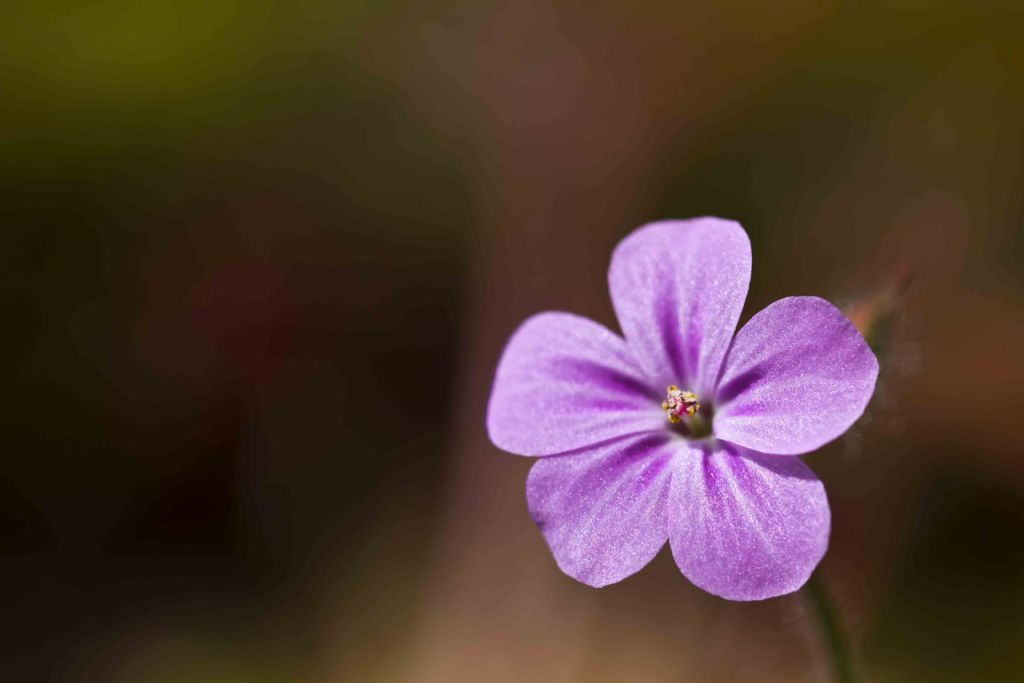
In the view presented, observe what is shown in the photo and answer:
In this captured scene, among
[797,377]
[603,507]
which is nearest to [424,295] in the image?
[603,507]

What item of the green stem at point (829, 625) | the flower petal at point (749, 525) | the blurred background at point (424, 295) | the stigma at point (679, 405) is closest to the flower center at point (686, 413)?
the stigma at point (679, 405)

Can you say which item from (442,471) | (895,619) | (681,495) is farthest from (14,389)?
(895,619)

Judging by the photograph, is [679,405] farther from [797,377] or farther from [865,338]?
[865,338]

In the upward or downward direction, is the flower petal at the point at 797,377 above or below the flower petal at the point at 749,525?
above

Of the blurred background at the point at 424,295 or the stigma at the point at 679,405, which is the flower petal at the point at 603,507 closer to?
the stigma at the point at 679,405

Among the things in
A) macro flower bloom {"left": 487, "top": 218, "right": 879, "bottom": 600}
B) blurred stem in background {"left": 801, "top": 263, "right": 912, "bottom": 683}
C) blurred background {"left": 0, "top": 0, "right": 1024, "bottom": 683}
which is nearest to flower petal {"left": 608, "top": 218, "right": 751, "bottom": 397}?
macro flower bloom {"left": 487, "top": 218, "right": 879, "bottom": 600}

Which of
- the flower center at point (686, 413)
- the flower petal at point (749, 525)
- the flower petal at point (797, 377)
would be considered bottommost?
the flower petal at point (749, 525)

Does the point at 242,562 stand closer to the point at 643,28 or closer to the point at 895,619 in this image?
the point at 895,619
